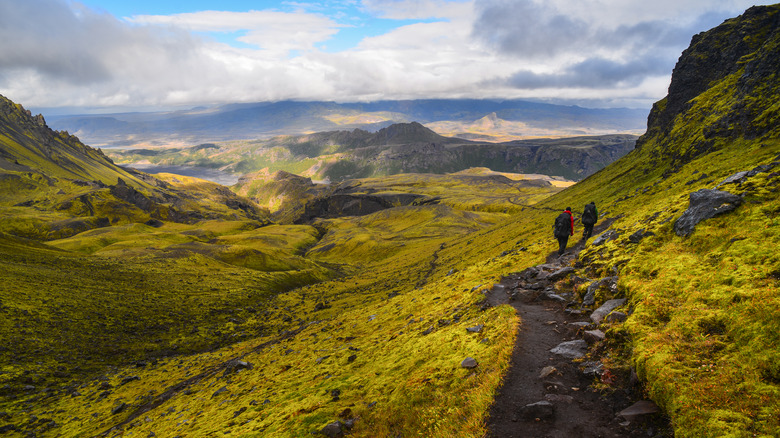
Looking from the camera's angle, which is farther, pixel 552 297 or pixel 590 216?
pixel 590 216

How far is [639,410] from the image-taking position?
10094 millimetres

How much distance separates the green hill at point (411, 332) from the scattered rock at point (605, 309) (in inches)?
17.6

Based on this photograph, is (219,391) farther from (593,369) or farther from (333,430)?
(593,369)

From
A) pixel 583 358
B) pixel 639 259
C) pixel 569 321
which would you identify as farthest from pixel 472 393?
pixel 639 259

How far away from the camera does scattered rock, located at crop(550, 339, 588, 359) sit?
556 inches

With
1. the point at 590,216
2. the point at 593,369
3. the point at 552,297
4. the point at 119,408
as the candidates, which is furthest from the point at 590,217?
the point at 119,408

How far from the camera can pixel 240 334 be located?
52.4 meters

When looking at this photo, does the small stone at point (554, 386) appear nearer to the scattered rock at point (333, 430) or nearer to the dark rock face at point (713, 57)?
the scattered rock at point (333, 430)

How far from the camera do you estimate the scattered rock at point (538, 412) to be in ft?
36.6

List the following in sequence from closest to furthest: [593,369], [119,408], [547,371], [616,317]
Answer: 1. [593,369]
2. [547,371]
3. [616,317]
4. [119,408]

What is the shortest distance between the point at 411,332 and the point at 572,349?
42.6 ft

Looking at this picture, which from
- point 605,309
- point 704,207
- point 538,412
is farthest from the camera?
point 704,207

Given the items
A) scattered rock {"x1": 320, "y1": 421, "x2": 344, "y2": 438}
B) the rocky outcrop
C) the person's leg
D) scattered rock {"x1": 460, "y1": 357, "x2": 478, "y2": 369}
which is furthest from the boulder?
the rocky outcrop

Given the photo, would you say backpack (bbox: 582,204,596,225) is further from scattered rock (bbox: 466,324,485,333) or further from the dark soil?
scattered rock (bbox: 466,324,485,333)
